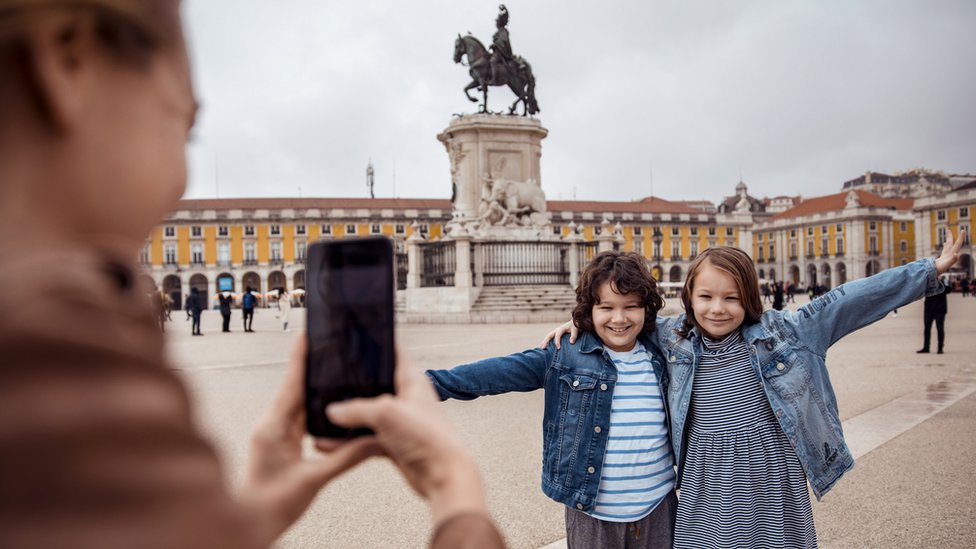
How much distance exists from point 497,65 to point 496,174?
3442 mm

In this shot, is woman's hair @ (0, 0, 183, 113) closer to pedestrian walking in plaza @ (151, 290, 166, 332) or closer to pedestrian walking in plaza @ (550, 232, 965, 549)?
pedestrian walking in plaza @ (151, 290, 166, 332)

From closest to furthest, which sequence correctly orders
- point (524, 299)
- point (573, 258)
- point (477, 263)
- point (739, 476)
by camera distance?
point (739, 476)
point (524, 299)
point (477, 263)
point (573, 258)

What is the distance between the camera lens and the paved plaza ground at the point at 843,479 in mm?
3020

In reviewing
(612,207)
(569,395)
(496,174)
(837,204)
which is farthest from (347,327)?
(837,204)

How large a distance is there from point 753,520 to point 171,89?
213 cm

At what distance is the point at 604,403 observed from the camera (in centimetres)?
216

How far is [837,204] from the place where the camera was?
71.1m

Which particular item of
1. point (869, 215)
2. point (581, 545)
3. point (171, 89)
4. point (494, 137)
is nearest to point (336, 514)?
point (581, 545)

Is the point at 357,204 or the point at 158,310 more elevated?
the point at 357,204

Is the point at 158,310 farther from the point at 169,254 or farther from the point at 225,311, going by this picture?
the point at 169,254

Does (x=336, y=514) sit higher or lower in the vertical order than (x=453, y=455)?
lower

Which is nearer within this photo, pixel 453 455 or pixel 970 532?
pixel 453 455

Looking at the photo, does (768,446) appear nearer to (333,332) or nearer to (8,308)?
(333,332)

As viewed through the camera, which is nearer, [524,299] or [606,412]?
[606,412]
